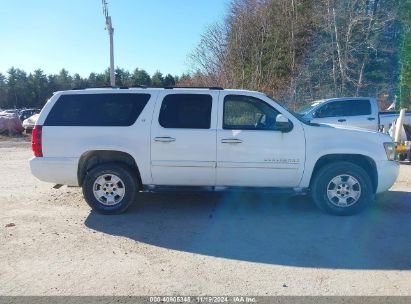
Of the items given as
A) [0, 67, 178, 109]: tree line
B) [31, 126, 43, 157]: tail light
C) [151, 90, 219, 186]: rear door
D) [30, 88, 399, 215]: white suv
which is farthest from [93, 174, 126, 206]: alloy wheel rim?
[0, 67, 178, 109]: tree line

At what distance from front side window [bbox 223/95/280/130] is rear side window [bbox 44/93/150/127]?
50.9 inches

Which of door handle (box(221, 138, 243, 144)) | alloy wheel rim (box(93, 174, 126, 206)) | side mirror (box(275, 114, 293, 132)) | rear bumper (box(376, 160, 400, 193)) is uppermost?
side mirror (box(275, 114, 293, 132))

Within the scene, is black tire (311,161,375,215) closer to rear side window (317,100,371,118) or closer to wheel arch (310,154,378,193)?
wheel arch (310,154,378,193)

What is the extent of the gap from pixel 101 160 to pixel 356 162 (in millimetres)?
4008

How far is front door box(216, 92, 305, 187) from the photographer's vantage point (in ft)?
19.4

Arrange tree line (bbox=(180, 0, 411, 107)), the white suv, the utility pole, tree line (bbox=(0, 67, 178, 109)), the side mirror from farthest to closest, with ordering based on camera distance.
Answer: tree line (bbox=(0, 67, 178, 109))
tree line (bbox=(180, 0, 411, 107))
the utility pole
the white suv
the side mirror

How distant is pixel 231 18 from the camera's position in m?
28.2

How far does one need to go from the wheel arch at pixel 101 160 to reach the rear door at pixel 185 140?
1.21 ft

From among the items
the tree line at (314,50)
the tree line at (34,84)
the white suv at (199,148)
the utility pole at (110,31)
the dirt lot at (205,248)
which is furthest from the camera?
the tree line at (34,84)

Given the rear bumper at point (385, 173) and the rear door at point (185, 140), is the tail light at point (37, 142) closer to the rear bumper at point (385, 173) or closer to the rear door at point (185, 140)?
the rear door at point (185, 140)

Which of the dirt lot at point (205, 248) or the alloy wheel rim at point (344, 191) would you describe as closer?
the dirt lot at point (205, 248)

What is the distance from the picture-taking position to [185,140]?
5996 millimetres

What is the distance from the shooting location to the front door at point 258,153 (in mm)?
5926

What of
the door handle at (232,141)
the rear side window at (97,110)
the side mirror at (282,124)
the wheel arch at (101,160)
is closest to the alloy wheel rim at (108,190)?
the wheel arch at (101,160)
